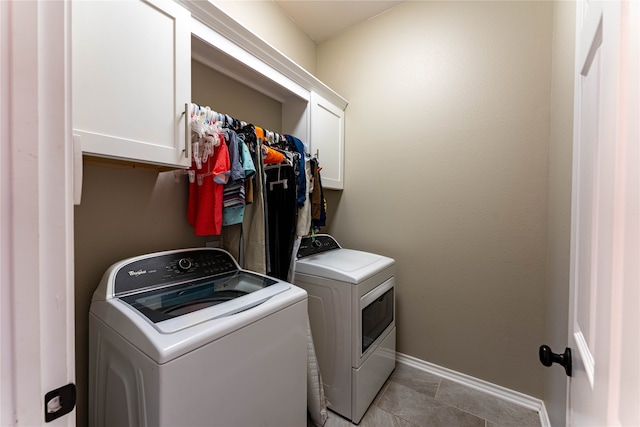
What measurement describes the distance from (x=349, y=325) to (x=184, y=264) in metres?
1.00

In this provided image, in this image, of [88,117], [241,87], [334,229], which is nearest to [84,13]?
[88,117]

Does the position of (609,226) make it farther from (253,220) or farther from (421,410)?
(421,410)

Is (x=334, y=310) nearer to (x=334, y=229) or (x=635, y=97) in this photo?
(x=334, y=229)

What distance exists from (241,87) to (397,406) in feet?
7.98

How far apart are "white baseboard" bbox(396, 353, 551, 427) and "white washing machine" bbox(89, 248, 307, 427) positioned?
48.5 inches

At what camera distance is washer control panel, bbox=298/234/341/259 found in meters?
1.92

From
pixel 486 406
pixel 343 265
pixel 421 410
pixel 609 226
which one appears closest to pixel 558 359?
pixel 609 226

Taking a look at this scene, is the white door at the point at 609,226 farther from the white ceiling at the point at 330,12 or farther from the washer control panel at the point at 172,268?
the white ceiling at the point at 330,12

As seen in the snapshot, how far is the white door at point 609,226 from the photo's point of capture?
343mm

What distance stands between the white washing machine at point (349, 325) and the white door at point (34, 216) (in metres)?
1.28

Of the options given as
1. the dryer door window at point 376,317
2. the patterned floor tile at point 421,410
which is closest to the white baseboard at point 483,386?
the patterned floor tile at point 421,410

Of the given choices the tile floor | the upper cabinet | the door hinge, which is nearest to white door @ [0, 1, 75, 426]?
the door hinge

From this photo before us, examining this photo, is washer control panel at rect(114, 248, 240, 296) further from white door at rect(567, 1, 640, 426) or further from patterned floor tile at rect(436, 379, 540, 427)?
patterned floor tile at rect(436, 379, 540, 427)

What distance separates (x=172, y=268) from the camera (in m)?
1.25
